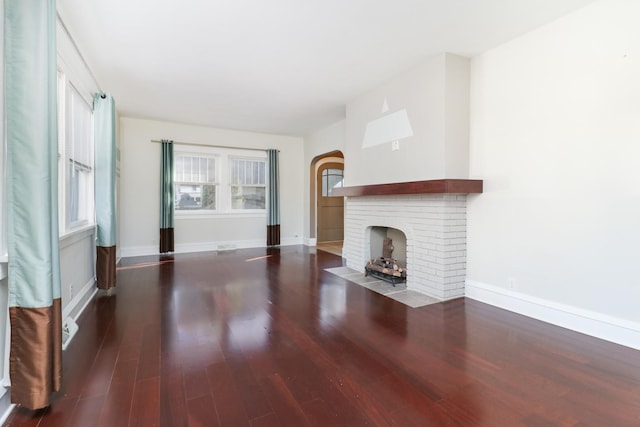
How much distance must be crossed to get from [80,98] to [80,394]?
120 inches

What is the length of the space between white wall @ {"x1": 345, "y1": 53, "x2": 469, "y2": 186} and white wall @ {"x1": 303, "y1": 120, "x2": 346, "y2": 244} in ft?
6.06

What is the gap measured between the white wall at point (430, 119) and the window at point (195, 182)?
4126 millimetres

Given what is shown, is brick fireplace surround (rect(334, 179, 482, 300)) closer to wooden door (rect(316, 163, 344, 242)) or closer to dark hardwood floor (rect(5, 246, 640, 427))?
dark hardwood floor (rect(5, 246, 640, 427))

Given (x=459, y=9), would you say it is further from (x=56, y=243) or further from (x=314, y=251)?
(x=314, y=251)

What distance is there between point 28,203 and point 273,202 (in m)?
5.57

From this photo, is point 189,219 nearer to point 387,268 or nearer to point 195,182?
point 195,182

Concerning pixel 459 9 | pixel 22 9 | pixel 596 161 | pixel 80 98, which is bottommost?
pixel 596 161

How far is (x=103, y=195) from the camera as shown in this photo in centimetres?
355

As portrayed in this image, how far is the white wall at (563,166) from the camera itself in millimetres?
2367

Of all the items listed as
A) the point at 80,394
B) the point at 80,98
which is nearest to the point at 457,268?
the point at 80,394

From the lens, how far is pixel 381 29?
2861 mm

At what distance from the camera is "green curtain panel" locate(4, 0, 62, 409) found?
5.00 feet

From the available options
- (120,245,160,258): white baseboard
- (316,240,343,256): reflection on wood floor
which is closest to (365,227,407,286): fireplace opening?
(316,240,343,256): reflection on wood floor

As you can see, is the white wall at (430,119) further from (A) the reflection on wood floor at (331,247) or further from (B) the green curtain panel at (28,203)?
Result: (B) the green curtain panel at (28,203)
